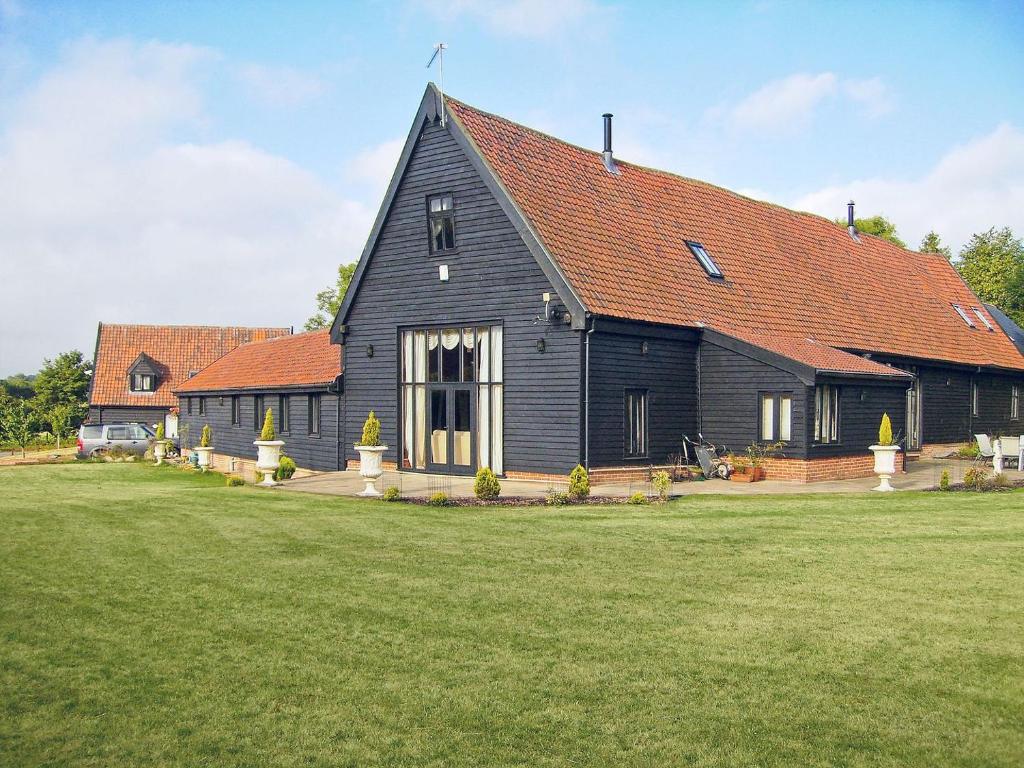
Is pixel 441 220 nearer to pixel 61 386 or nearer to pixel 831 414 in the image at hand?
pixel 831 414

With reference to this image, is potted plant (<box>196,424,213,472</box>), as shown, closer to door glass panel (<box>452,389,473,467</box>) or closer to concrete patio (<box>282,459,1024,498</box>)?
concrete patio (<box>282,459,1024,498</box>)

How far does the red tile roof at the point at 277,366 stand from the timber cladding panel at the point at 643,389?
9.10 metres

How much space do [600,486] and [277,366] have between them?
54.0 ft

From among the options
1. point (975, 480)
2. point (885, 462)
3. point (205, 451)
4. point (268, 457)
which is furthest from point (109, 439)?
point (975, 480)

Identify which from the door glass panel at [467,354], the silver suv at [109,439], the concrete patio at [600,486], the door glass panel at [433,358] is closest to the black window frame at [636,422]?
the concrete patio at [600,486]

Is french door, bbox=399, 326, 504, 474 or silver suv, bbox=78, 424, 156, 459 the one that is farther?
silver suv, bbox=78, 424, 156, 459

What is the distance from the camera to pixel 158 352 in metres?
57.0

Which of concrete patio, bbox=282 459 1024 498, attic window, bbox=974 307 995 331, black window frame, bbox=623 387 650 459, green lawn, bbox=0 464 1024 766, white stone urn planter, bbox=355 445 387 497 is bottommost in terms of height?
green lawn, bbox=0 464 1024 766

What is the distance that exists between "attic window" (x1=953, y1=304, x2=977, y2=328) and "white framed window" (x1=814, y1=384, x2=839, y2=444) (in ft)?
54.9

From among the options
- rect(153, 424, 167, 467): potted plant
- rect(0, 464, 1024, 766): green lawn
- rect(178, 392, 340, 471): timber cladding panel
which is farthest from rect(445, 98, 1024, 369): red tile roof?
rect(153, 424, 167, 467): potted plant

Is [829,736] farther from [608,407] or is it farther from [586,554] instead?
[608,407]

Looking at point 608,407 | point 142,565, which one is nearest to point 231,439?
point 608,407

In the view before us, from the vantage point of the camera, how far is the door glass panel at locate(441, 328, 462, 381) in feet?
79.4

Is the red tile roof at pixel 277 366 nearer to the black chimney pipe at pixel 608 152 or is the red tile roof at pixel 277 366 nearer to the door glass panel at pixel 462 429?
the door glass panel at pixel 462 429
